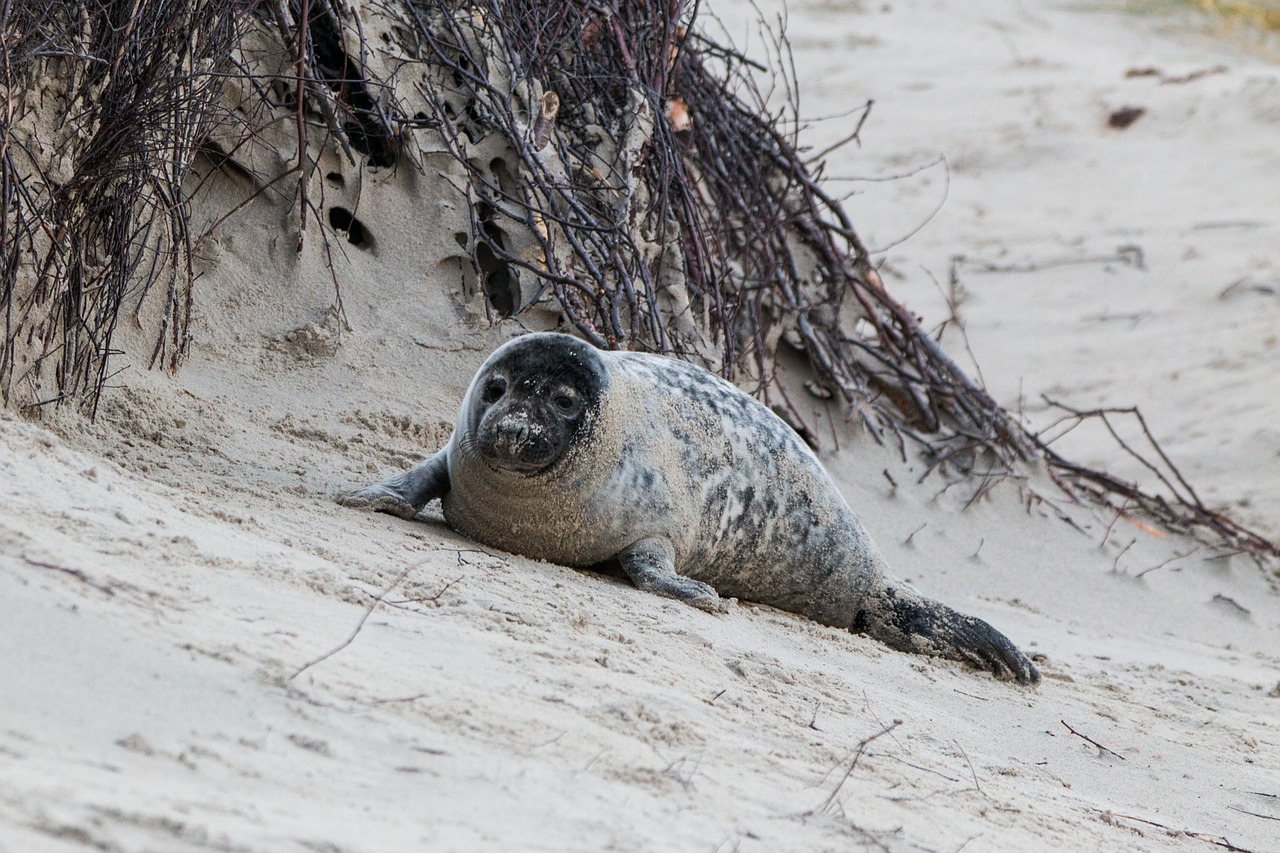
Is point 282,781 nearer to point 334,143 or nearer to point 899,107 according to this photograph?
point 334,143

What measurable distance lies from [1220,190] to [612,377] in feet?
28.4

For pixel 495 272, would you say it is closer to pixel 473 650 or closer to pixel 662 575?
pixel 662 575

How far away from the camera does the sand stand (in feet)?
6.30

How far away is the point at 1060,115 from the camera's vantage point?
1313 centimetres

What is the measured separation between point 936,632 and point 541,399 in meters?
1.37

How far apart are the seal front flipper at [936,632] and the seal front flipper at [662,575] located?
2.33ft

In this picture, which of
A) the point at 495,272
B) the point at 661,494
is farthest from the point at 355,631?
the point at 495,272

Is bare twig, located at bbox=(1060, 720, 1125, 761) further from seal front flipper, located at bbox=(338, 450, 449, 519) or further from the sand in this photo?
seal front flipper, located at bbox=(338, 450, 449, 519)

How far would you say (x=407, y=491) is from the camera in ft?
13.4

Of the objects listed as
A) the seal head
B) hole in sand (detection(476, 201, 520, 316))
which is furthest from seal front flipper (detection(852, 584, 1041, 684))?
hole in sand (detection(476, 201, 520, 316))

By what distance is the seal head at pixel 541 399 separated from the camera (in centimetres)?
387

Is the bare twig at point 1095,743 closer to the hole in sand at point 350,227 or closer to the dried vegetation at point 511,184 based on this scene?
the dried vegetation at point 511,184

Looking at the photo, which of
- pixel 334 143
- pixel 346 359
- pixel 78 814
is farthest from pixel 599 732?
pixel 334 143

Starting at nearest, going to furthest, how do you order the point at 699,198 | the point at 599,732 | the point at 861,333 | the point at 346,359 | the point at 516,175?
the point at 599,732 < the point at 346,359 < the point at 516,175 < the point at 699,198 < the point at 861,333
